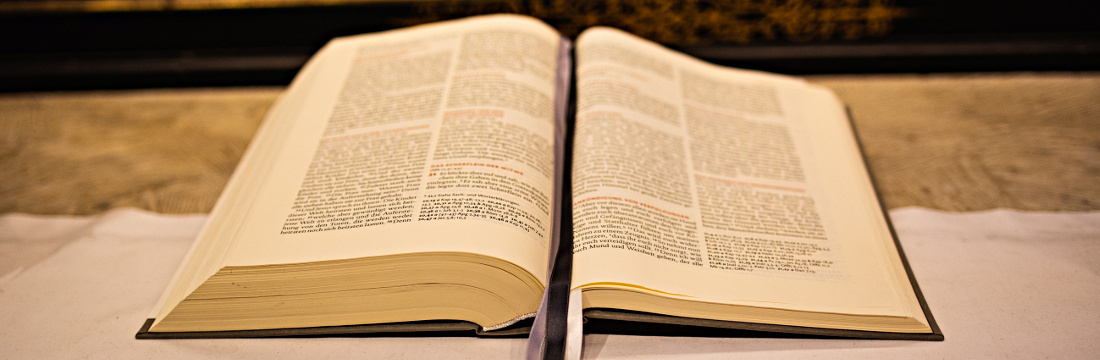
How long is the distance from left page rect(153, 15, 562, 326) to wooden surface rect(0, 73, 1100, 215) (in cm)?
18

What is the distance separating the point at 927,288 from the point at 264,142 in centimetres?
69

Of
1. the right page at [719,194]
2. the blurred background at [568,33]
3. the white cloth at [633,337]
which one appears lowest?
the white cloth at [633,337]

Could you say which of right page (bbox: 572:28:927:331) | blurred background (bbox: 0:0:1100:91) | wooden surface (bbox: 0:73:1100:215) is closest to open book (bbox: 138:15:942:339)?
right page (bbox: 572:28:927:331)

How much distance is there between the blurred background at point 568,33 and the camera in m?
0.93

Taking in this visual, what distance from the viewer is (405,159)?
1.81 ft

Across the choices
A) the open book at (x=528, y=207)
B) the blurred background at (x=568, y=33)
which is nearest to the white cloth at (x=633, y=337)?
the open book at (x=528, y=207)

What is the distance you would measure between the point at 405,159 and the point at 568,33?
524mm

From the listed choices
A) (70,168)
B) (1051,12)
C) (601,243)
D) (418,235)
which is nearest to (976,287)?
(601,243)

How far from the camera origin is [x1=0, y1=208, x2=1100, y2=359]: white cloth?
18.8 inches

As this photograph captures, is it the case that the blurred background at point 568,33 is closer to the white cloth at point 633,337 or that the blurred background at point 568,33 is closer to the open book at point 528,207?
the open book at point 528,207

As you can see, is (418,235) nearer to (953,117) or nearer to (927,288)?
(927,288)

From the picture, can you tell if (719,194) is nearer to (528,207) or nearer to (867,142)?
(528,207)

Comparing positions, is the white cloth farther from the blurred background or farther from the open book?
the blurred background

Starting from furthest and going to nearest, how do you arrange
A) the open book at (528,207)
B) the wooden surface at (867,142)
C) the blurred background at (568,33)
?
the blurred background at (568,33) < the wooden surface at (867,142) < the open book at (528,207)
